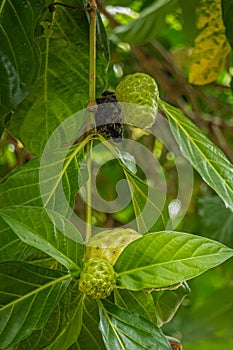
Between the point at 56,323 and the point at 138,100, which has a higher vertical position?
the point at 138,100

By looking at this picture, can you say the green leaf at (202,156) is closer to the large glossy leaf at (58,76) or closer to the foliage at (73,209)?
the foliage at (73,209)

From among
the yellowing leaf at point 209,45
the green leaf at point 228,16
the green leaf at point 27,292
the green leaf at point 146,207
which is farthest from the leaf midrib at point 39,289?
the yellowing leaf at point 209,45

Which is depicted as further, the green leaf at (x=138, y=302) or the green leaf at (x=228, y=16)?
A: the green leaf at (x=228, y=16)

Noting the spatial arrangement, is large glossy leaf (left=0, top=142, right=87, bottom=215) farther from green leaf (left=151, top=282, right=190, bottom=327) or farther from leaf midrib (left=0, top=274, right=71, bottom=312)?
green leaf (left=151, top=282, right=190, bottom=327)

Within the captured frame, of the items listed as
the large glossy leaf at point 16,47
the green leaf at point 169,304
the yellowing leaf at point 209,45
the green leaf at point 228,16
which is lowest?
the green leaf at point 169,304

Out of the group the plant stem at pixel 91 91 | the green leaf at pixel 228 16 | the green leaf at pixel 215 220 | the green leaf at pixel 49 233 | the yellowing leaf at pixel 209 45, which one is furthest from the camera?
the green leaf at pixel 215 220

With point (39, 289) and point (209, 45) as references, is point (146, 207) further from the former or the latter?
point (209, 45)

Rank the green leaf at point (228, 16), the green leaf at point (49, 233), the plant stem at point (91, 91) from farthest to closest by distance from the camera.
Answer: the green leaf at point (228, 16) → the plant stem at point (91, 91) → the green leaf at point (49, 233)

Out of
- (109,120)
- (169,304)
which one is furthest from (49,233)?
(169,304)
